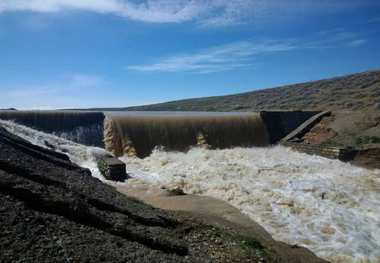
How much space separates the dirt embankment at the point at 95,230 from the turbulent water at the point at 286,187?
1356mm

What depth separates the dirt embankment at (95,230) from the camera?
12.9 ft

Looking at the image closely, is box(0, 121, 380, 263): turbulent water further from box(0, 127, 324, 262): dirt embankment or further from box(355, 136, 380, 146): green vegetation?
box(355, 136, 380, 146): green vegetation

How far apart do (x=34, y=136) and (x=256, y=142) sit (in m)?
11.1

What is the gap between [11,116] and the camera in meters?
15.2

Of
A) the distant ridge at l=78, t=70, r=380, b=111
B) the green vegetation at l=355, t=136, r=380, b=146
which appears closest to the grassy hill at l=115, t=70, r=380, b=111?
the distant ridge at l=78, t=70, r=380, b=111

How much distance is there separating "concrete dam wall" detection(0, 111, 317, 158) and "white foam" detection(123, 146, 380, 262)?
922 mm

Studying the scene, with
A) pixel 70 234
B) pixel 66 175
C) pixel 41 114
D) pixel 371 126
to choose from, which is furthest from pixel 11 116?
pixel 371 126

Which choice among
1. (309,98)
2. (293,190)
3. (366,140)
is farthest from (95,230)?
(309,98)

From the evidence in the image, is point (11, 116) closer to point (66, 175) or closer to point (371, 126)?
point (66, 175)

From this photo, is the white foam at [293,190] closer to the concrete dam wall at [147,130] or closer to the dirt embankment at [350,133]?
the concrete dam wall at [147,130]

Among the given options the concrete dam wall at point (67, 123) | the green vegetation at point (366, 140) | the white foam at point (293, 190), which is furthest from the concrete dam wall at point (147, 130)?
the green vegetation at point (366, 140)

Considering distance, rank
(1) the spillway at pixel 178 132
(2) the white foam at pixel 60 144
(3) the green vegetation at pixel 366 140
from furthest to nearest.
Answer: (3) the green vegetation at pixel 366 140
(1) the spillway at pixel 178 132
(2) the white foam at pixel 60 144

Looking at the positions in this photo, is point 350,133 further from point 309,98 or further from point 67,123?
point 309,98

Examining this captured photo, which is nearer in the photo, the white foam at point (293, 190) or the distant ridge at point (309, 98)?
the white foam at point (293, 190)
